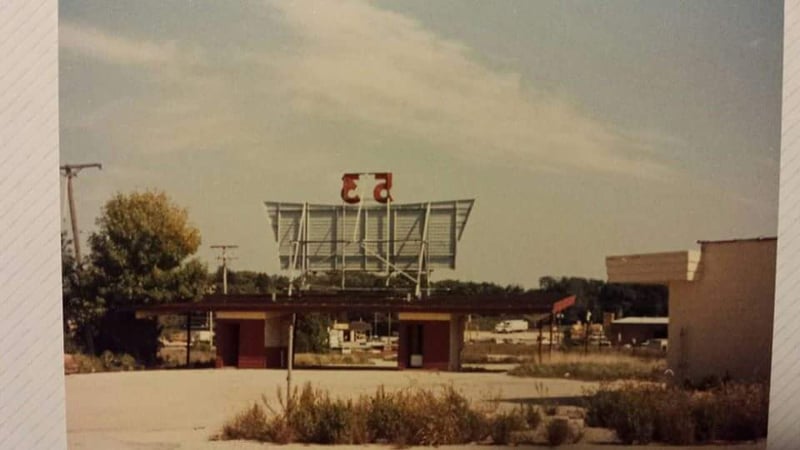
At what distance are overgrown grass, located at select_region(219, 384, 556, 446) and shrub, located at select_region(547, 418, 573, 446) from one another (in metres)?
0.16

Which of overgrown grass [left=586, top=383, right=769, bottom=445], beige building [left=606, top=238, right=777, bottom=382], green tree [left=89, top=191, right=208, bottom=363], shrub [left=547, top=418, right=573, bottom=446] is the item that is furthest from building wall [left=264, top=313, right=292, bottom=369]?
beige building [left=606, top=238, right=777, bottom=382]

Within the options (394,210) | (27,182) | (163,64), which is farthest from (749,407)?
(27,182)

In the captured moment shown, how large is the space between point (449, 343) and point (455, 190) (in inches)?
62.2

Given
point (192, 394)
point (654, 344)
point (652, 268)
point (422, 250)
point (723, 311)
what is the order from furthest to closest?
point (723, 311) → point (192, 394) → point (654, 344) → point (422, 250) → point (652, 268)

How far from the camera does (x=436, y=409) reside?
11672mm

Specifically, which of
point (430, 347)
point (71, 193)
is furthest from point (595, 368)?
point (71, 193)

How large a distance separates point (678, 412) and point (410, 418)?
276 cm

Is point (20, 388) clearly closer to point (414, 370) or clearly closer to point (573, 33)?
point (414, 370)

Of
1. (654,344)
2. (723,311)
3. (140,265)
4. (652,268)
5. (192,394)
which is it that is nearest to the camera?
(652,268)

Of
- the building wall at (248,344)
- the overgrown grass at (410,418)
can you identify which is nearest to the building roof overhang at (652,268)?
the overgrown grass at (410,418)

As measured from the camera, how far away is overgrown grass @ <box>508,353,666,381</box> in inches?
456

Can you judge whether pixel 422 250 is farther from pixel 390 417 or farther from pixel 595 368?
pixel 595 368

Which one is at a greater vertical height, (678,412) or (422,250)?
(422,250)

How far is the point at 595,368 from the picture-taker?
1166 centimetres
